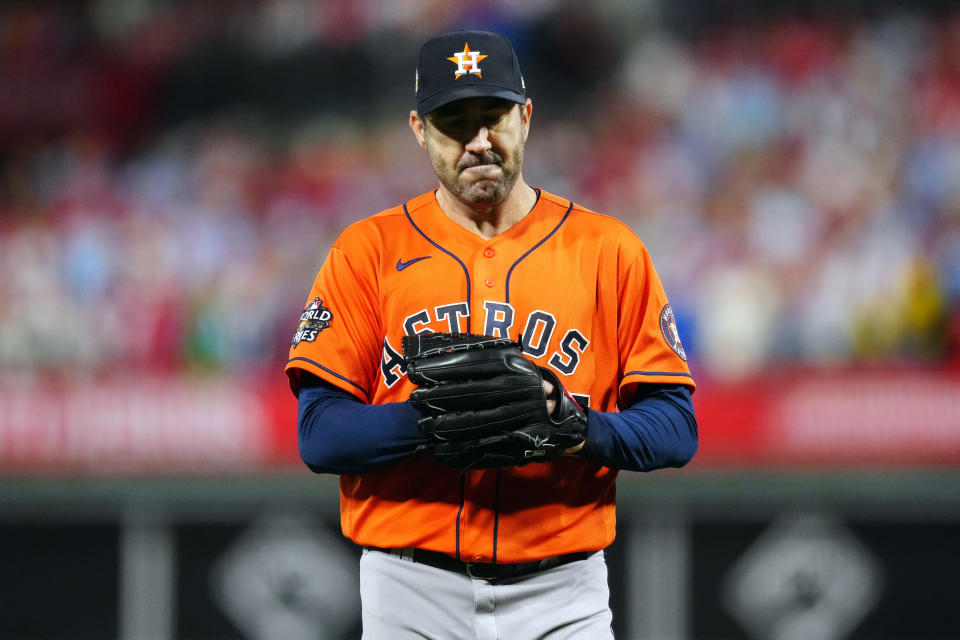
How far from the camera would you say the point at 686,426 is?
2.28 metres

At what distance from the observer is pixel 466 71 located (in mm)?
2227

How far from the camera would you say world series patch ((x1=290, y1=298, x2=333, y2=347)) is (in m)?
2.29

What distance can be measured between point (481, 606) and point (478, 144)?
86 cm

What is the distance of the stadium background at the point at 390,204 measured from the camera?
493cm

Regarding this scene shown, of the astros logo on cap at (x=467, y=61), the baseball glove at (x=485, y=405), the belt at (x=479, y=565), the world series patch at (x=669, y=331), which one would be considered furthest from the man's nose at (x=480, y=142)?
the belt at (x=479, y=565)

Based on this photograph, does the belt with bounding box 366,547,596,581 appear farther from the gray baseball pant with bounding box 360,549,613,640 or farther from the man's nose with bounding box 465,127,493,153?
the man's nose with bounding box 465,127,493,153

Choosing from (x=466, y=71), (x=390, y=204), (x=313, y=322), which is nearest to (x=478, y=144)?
(x=466, y=71)

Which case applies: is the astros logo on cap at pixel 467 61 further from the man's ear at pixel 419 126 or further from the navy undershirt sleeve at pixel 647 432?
the navy undershirt sleeve at pixel 647 432

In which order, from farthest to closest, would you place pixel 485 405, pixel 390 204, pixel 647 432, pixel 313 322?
pixel 390 204, pixel 313 322, pixel 647 432, pixel 485 405

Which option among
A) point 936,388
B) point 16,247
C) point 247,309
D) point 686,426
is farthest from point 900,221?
point 16,247

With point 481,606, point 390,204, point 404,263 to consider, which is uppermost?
point 390,204

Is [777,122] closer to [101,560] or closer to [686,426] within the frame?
[101,560]

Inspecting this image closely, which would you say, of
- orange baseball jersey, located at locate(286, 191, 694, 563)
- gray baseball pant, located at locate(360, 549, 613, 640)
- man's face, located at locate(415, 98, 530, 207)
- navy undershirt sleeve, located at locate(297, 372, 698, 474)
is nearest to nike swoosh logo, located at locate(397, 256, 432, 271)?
orange baseball jersey, located at locate(286, 191, 694, 563)

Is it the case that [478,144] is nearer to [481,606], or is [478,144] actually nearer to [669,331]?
[669,331]
